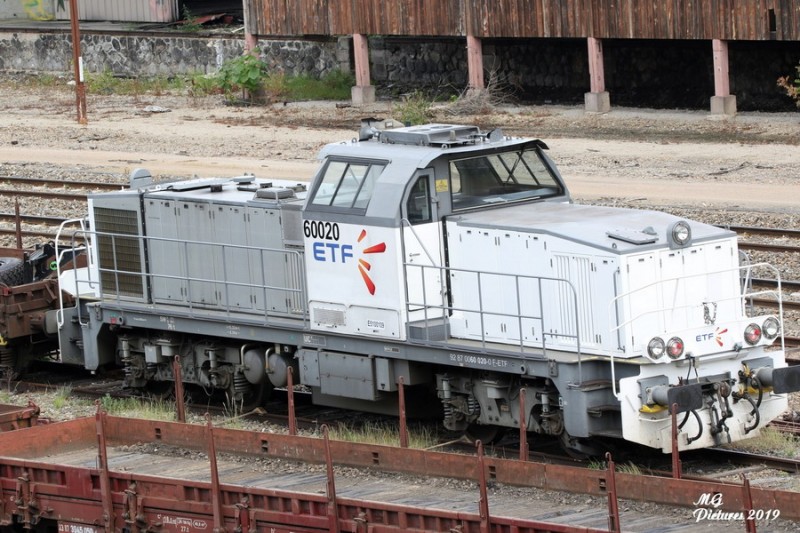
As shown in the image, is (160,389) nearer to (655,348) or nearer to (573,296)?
(573,296)

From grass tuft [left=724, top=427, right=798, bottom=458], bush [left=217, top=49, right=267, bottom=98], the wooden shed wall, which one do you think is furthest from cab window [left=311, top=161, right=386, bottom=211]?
bush [left=217, top=49, right=267, bottom=98]

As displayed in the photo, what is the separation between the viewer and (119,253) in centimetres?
1788

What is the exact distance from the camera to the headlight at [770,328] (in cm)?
1364

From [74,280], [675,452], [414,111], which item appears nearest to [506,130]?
[414,111]

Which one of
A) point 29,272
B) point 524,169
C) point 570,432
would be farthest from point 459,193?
point 29,272

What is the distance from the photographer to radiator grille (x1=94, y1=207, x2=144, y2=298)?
17.7 m

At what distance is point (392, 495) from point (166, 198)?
6.59 m

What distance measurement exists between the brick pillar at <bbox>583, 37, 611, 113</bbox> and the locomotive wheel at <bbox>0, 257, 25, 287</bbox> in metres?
22.8

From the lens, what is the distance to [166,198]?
17.3m

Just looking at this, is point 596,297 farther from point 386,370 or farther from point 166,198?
point 166,198

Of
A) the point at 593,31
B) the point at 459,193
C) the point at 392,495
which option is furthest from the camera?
the point at 593,31

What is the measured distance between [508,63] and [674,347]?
33912 mm

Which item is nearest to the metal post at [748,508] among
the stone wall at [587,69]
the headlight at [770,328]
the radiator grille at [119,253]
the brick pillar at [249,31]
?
the headlight at [770,328]

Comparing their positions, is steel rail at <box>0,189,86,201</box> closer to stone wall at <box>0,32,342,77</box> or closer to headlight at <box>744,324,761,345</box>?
headlight at <box>744,324,761,345</box>
